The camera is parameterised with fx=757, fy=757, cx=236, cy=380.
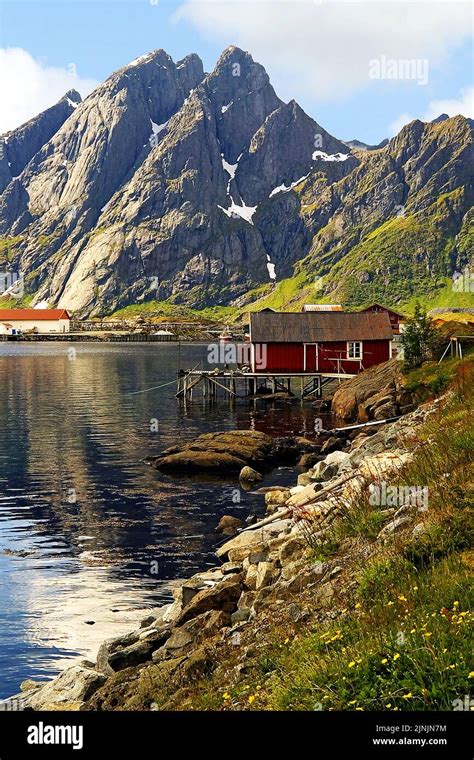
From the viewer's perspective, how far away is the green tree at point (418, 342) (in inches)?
2259

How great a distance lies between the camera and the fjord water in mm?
20406

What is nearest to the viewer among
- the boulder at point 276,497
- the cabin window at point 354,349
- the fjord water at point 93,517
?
the fjord water at point 93,517

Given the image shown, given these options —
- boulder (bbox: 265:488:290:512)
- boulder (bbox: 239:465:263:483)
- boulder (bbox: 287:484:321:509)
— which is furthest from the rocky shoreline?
boulder (bbox: 239:465:263:483)

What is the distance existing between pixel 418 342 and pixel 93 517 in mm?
33309

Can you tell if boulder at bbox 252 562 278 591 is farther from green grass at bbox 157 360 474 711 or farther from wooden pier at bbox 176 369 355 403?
wooden pier at bbox 176 369 355 403

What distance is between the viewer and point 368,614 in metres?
9.80

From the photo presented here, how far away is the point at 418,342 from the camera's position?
57.6 meters

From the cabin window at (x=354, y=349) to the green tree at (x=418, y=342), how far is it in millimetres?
15206

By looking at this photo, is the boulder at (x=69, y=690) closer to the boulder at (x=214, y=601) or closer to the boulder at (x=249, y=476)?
the boulder at (x=214, y=601)

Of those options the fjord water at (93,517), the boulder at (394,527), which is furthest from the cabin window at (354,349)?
the boulder at (394,527)

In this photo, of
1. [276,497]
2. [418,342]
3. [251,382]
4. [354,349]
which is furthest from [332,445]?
[251,382]

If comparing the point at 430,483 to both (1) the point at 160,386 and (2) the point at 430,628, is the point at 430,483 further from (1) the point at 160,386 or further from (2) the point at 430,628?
(1) the point at 160,386

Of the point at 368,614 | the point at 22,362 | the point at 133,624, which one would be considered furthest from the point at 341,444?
the point at 22,362

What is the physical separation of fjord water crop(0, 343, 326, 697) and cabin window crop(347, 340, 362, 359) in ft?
30.7
